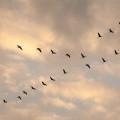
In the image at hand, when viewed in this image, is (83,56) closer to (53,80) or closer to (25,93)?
(53,80)

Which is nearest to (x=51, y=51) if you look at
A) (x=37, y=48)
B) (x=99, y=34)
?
(x=37, y=48)

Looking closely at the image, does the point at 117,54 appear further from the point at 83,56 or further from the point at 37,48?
the point at 37,48

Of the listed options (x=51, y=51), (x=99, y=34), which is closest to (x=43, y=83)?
(x=51, y=51)

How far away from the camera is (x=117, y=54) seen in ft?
590

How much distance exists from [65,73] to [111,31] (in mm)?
26254

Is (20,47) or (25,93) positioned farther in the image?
(25,93)

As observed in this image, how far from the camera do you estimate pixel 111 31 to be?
16988cm

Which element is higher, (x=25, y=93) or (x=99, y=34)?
(x=99, y=34)

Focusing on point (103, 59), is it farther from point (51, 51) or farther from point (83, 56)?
point (51, 51)

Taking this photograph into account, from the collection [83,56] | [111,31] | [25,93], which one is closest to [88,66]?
[83,56]

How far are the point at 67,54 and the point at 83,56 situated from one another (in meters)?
6.84

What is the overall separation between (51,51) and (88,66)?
1487 centimetres

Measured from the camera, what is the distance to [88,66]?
175250 mm

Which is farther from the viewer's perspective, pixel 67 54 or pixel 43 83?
pixel 43 83
